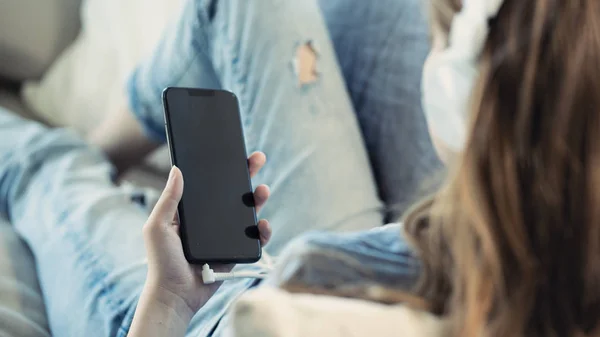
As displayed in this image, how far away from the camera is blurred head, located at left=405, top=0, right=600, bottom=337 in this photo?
366 millimetres

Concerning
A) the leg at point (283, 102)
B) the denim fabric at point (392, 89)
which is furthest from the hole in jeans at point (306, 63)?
the denim fabric at point (392, 89)

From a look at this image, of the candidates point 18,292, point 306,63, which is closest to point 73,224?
point 18,292

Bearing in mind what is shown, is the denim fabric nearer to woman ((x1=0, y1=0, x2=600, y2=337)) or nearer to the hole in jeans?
the hole in jeans

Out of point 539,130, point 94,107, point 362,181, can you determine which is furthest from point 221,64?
point 539,130

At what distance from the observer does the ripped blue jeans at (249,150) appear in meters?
0.68

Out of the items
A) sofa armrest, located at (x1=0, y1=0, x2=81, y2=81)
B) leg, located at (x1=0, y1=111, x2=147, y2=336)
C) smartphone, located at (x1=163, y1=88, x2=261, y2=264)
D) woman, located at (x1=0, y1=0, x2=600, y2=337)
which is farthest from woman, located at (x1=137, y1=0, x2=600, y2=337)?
sofa armrest, located at (x1=0, y1=0, x2=81, y2=81)

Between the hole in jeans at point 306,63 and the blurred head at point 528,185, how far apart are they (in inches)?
13.9

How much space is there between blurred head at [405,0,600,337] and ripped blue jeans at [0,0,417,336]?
31cm

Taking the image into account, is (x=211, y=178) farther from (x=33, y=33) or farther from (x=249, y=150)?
(x=33, y=33)

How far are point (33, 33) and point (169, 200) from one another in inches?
24.3

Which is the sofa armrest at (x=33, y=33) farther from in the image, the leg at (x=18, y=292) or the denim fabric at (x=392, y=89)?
the denim fabric at (x=392, y=89)

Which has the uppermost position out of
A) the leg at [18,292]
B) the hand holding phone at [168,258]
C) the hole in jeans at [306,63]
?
the hole in jeans at [306,63]

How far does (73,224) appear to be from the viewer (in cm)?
69

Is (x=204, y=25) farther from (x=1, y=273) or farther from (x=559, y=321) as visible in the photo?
(x=559, y=321)
